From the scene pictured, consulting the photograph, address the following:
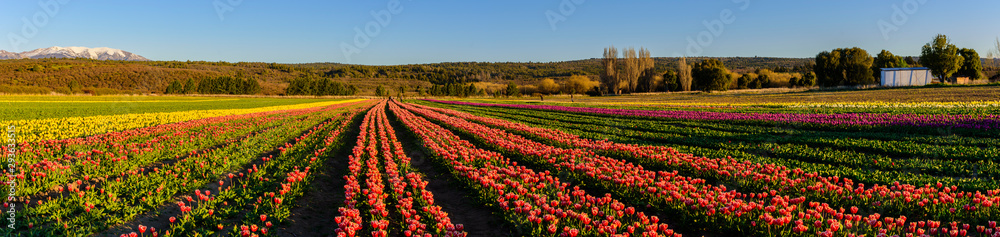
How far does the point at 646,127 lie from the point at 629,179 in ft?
40.7

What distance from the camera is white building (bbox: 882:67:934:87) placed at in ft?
216

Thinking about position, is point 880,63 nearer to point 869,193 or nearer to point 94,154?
point 869,193

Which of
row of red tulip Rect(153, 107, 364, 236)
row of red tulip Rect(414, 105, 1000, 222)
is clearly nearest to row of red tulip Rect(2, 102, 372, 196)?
row of red tulip Rect(153, 107, 364, 236)

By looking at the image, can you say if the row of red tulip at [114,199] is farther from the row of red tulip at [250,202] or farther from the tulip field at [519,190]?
the row of red tulip at [250,202]

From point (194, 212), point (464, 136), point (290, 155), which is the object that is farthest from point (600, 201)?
point (464, 136)

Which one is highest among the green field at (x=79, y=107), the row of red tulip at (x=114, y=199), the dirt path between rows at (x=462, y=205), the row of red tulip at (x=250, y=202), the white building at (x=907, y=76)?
the white building at (x=907, y=76)

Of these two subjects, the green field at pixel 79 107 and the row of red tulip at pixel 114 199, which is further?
the green field at pixel 79 107

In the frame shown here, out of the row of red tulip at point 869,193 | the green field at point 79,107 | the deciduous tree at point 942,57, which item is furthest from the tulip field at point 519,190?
the deciduous tree at point 942,57

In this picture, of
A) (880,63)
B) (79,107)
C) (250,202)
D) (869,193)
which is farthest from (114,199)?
(880,63)

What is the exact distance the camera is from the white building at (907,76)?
65.8 metres

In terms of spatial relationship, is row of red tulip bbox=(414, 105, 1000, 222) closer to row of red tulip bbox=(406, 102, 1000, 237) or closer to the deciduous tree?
row of red tulip bbox=(406, 102, 1000, 237)

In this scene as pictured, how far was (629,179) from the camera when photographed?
7.01 metres

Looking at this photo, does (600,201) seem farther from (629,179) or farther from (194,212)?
(194,212)

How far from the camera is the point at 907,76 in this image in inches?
2603
